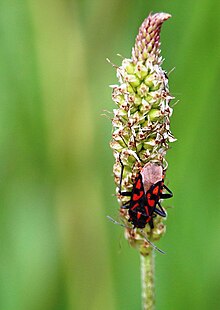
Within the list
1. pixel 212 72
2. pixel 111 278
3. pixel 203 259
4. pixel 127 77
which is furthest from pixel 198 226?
pixel 127 77

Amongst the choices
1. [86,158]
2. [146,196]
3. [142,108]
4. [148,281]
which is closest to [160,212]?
[146,196]

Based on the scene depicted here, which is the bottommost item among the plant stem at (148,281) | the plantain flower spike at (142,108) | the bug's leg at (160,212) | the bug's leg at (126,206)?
the plant stem at (148,281)

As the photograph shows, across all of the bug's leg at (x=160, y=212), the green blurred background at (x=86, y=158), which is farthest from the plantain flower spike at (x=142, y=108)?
the green blurred background at (x=86, y=158)

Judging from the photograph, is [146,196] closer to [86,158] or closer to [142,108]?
[142,108]

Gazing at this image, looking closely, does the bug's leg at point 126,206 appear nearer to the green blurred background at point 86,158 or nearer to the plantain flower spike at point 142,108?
the plantain flower spike at point 142,108

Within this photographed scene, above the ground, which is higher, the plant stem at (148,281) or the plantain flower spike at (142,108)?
the plantain flower spike at (142,108)

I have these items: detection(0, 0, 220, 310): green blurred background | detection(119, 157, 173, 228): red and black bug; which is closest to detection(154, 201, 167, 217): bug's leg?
detection(119, 157, 173, 228): red and black bug
